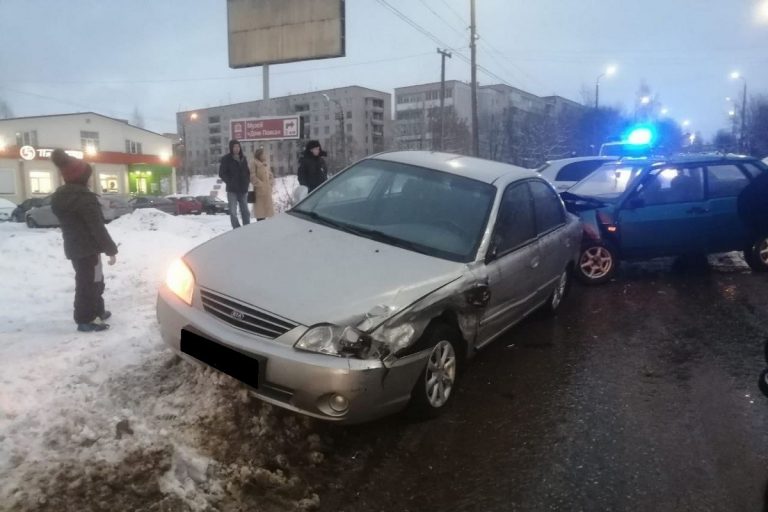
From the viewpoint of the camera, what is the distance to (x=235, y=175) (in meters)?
10.1

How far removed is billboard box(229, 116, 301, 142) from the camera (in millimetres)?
11953

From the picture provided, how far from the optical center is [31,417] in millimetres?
3225

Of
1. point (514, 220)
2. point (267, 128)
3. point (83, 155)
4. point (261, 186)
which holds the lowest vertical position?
point (514, 220)

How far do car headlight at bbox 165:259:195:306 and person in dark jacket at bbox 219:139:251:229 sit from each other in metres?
5.99

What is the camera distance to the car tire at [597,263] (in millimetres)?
7703

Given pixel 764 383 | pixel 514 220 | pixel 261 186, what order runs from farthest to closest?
pixel 261 186, pixel 514 220, pixel 764 383

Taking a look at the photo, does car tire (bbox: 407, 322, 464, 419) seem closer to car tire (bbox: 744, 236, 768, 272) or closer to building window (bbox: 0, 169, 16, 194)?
car tire (bbox: 744, 236, 768, 272)

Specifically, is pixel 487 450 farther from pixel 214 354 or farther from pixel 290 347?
pixel 214 354

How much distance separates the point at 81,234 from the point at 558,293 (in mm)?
4685

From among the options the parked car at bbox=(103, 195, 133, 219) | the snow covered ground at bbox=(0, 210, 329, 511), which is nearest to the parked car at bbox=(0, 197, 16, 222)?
the parked car at bbox=(103, 195, 133, 219)

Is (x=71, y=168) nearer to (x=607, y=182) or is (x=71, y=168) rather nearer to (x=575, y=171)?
(x=607, y=182)

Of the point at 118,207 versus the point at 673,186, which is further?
the point at 118,207

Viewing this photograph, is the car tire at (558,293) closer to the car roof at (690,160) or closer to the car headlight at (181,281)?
the car roof at (690,160)

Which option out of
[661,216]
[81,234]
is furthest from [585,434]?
[661,216]
